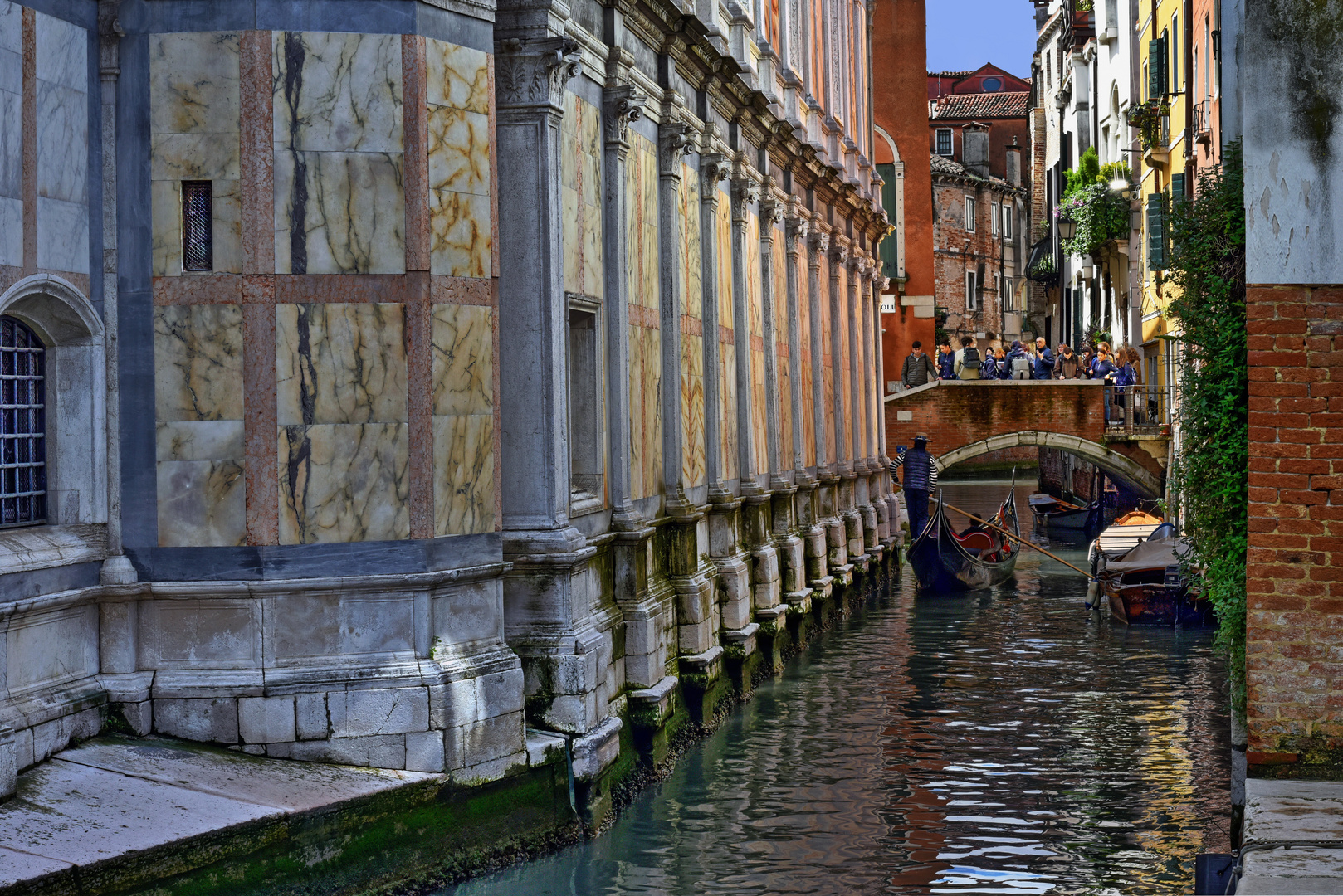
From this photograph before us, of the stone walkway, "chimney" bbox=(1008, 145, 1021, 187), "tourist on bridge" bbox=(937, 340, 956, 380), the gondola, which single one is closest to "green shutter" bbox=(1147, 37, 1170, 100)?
"tourist on bridge" bbox=(937, 340, 956, 380)

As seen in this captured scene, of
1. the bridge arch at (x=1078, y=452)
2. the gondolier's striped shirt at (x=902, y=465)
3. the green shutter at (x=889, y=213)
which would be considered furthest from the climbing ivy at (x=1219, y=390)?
the green shutter at (x=889, y=213)

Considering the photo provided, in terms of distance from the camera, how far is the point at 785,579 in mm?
16719

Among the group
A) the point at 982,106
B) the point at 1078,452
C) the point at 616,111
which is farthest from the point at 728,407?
the point at 982,106

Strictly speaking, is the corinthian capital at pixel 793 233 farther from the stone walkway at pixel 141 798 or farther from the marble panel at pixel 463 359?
the stone walkway at pixel 141 798

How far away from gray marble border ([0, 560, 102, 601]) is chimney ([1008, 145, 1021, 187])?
2204 inches

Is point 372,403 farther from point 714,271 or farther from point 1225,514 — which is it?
point 714,271

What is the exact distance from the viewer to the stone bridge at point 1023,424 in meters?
28.5

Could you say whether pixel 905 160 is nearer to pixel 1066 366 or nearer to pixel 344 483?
pixel 1066 366

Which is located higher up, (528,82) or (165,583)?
A: (528,82)

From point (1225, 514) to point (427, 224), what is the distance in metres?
3.84

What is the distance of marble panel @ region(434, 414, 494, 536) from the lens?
26.7ft

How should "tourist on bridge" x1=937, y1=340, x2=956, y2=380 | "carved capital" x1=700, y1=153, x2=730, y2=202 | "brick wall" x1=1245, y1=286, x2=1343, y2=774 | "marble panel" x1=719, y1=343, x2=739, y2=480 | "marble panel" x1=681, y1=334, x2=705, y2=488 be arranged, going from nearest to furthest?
1. "brick wall" x1=1245, y1=286, x2=1343, y2=774
2. "marble panel" x1=681, y1=334, x2=705, y2=488
3. "carved capital" x1=700, y1=153, x2=730, y2=202
4. "marble panel" x1=719, y1=343, x2=739, y2=480
5. "tourist on bridge" x1=937, y1=340, x2=956, y2=380

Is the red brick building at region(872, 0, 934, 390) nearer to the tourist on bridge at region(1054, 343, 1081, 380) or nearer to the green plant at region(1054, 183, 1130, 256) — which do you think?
the green plant at region(1054, 183, 1130, 256)

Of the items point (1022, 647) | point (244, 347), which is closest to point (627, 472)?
point (244, 347)
